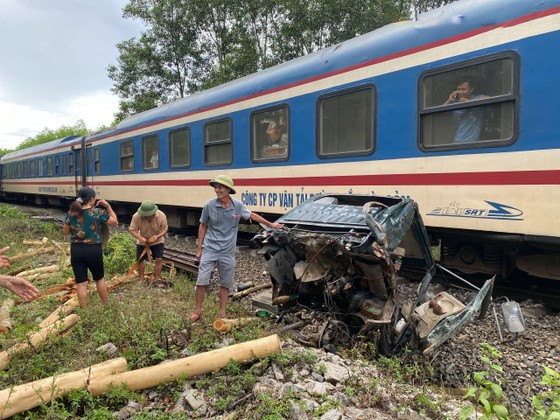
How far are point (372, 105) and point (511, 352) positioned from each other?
3.51 metres

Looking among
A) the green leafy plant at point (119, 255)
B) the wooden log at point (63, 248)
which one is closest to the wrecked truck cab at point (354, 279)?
the green leafy plant at point (119, 255)

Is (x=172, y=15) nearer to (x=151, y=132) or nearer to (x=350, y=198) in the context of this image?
(x=151, y=132)

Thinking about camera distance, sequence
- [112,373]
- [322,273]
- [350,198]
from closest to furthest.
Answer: [112,373], [322,273], [350,198]

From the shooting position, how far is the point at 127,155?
12.7 metres

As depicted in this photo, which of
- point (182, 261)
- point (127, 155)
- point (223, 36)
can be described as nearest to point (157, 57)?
point (223, 36)

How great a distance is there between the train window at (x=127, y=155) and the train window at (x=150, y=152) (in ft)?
2.67

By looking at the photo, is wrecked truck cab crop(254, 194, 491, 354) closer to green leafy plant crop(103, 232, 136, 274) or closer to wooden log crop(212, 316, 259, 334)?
wooden log crop(212, 316, 259, 334)

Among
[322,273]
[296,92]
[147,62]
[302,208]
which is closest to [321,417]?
[322,273]

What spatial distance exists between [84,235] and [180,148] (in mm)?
5704

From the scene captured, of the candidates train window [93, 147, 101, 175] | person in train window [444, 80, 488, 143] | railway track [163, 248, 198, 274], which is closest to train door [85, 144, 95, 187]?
train window [93, 147, 101, 175]

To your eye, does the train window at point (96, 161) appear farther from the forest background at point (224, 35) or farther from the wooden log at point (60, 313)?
the wooden log at point (60, 313)

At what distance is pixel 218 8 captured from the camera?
19.0m

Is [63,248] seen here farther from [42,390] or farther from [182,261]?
[42,390]

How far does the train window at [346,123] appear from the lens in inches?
241
